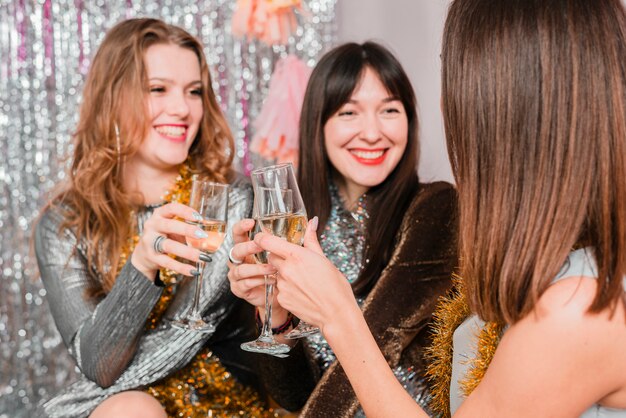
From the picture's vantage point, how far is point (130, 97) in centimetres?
227

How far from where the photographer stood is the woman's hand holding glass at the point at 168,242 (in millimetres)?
1700

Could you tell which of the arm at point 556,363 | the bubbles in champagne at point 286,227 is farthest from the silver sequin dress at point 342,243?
the arm at point 556,363

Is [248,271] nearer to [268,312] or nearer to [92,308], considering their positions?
[268,312]

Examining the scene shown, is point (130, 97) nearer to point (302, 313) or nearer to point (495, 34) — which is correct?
point (302, 313)

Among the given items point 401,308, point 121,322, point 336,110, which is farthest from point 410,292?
point 121,322

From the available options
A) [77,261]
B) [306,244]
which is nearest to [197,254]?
[306,244]

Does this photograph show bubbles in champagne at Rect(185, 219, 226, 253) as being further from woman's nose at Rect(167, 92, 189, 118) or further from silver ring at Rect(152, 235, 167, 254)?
woman's nose at Rect(167, 92, 189, 118)

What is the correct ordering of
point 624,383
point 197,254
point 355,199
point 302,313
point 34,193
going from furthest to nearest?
point 34,193 < point 355,199 < point 197,254 < point 302,313 < point 624,383

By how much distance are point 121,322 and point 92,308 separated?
0.16 metres

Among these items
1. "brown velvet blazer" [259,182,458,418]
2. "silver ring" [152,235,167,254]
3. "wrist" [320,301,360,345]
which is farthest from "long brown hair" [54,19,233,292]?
"wrist" [320,301,360,345]

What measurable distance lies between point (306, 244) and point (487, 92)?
1.46 feet

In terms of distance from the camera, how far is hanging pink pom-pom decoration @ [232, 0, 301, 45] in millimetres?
2975

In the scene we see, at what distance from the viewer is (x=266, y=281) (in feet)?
5.19

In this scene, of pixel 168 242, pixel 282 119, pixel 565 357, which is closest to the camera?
pixel 565 357
